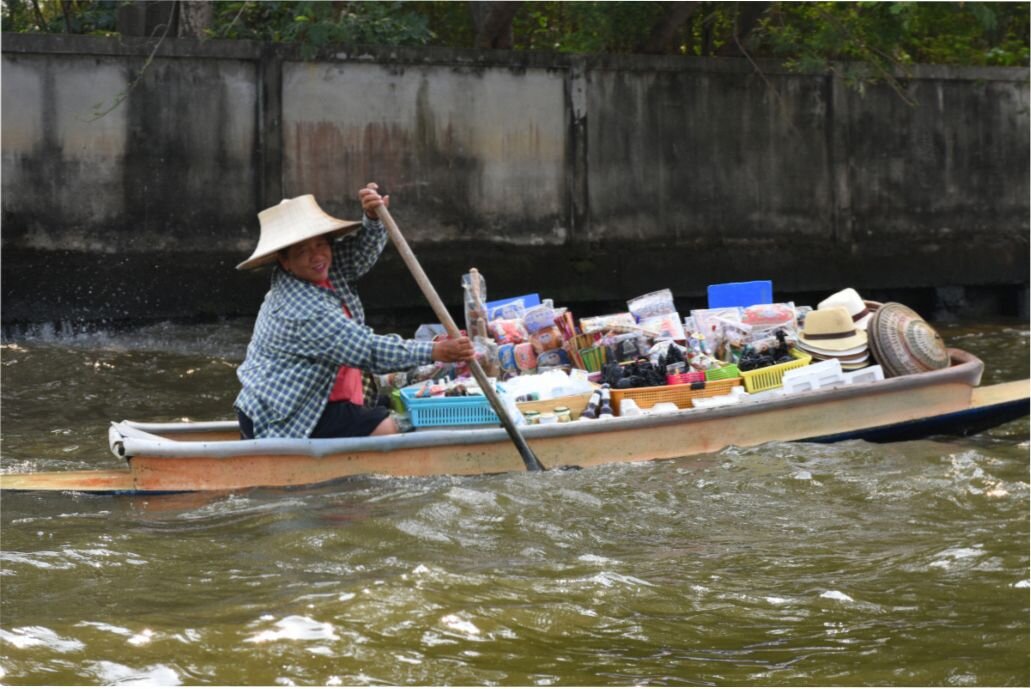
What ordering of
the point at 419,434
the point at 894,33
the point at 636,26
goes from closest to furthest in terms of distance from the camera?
the point at 419,434 < the point at 894,33 < the point at 636,26

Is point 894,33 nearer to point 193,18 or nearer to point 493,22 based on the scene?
point 493,22

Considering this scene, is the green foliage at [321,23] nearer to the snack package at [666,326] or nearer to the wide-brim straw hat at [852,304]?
the snack package at [666,326]

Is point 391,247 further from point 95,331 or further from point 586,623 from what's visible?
point 586,623

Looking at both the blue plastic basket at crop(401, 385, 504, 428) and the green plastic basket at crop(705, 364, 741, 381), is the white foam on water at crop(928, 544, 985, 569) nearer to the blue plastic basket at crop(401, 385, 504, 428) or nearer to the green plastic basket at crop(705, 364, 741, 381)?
the green plastic basket at crop(705, 364, 741, 381)

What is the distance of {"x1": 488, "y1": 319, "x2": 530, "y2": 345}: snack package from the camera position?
7.66m

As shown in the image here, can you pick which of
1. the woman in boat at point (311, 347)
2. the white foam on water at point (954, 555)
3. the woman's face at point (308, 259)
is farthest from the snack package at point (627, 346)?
the white foam on water at point (954, 555)

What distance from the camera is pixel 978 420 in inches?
308

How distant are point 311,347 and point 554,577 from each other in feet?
6.08

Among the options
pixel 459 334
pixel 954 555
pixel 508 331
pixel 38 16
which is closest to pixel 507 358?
pixel 508 331

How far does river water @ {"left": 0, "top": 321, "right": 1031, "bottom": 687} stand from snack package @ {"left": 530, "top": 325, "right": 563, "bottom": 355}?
3.55 ft

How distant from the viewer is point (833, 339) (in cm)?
754

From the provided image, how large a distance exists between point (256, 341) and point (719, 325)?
268cm

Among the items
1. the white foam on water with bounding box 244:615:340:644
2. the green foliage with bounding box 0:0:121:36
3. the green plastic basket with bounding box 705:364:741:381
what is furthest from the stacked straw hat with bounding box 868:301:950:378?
the green foliage with bounding box 0:0:121:36

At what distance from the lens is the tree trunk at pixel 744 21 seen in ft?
42.8
